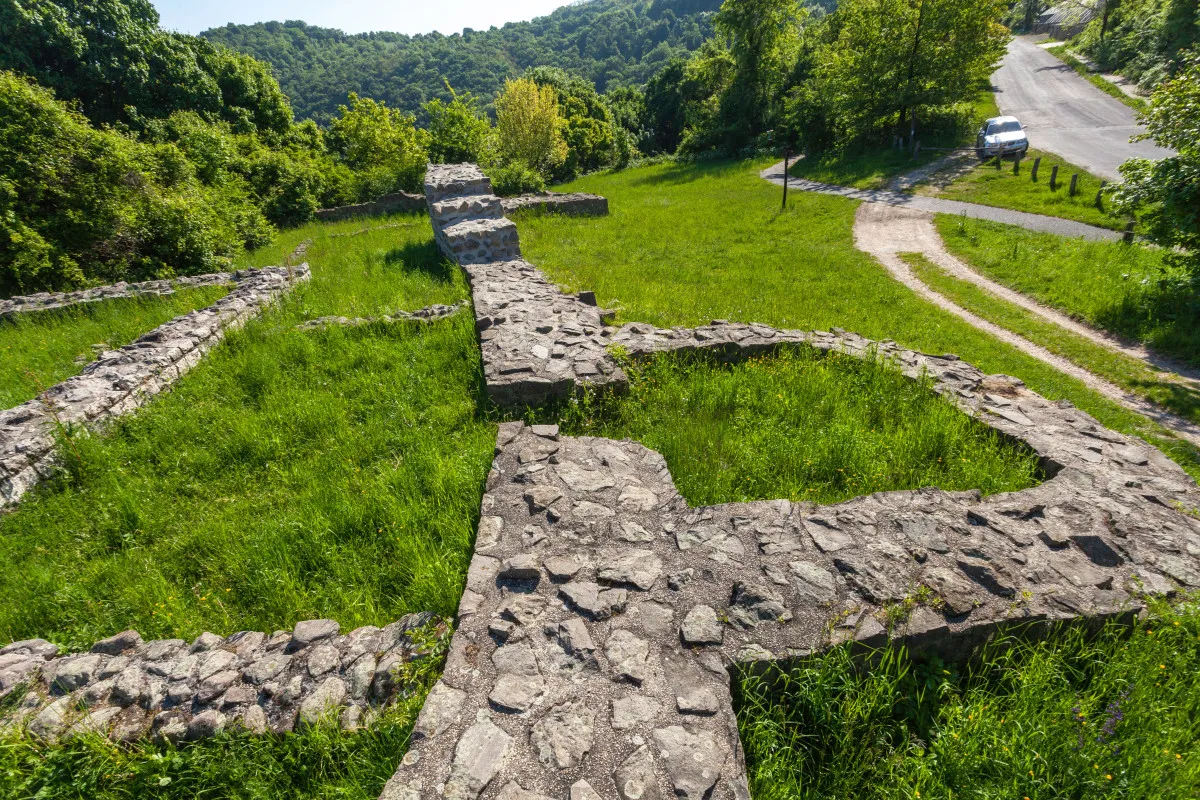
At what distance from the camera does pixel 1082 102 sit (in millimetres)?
29188

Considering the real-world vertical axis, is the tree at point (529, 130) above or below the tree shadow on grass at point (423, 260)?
above

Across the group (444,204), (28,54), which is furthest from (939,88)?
(28,54)

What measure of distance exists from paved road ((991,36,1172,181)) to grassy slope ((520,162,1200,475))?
34.2 ft

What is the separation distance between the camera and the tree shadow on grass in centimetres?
1148

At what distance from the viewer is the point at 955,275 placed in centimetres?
1257

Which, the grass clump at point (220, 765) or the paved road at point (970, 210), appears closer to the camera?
the grass clump at point (220, 765)

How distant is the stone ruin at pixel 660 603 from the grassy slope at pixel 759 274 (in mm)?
3819

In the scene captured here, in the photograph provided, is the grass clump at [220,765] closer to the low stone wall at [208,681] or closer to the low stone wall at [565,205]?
the low stone wall at [208,681]

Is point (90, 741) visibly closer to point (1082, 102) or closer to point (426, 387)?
point (426, 387)

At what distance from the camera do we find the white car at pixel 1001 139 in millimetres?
21703

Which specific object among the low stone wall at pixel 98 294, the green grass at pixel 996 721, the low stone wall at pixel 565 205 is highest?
the low stone wall at pixel 565 205

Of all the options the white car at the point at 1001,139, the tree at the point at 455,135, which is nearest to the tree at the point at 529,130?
the tree at the point at 455,135

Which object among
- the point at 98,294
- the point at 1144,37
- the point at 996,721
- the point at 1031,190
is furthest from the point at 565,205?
the point at 1144,37

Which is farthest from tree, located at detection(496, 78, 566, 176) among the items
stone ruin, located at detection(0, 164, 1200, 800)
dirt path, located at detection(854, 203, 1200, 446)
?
stone ruin, located at detection(0, 164, 1200, 800)
